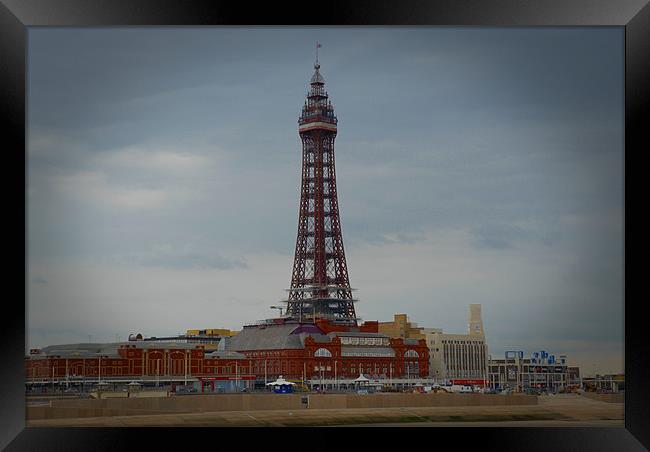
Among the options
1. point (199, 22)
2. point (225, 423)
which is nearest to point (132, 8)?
point (199, 22)

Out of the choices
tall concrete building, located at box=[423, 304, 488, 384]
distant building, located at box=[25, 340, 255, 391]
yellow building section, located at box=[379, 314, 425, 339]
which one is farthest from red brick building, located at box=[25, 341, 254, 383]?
tall concrete building, located at box=[423, 304, 488, 384]

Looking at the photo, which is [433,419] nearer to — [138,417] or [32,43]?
[138,417]

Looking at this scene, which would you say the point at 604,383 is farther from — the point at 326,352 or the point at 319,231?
the point at 319,231

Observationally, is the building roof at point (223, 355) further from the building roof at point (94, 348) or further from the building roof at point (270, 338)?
the building roof at point (94, 348)

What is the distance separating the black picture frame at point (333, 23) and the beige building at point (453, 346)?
3406mm

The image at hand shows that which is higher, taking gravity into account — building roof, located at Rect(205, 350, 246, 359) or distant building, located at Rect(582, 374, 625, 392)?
building roof, located at Rect(205, 350, 246, 359)

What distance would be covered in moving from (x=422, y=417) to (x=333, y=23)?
14.4 feet

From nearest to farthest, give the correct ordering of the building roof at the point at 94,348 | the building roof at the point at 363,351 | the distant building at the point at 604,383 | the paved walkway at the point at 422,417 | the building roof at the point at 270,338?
the paved walkway at the point at 422,417
the distant building at the point at 604,383
the building roof at the point at 94,348
the building roof at the point at 270,338
the building roof at the point at 363,351

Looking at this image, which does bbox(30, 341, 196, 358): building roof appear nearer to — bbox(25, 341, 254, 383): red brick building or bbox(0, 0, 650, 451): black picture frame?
bbox(25, 341, 254, 383): red brick building

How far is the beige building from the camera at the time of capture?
8.16m

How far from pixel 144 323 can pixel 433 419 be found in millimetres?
2670

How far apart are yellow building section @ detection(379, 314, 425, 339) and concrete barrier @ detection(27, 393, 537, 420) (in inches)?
22.9

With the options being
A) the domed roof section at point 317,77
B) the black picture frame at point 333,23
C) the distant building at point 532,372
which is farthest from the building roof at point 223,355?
the black picture frame at point 333,23

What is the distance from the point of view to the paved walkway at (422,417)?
7.11 meters
